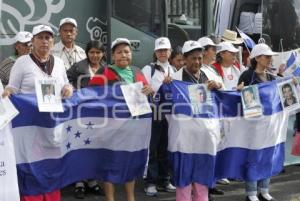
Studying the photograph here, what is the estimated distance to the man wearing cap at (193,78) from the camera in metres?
5.25

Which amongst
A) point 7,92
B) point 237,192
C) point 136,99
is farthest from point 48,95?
point 237,192

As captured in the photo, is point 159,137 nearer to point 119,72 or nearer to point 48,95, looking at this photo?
point 119,72

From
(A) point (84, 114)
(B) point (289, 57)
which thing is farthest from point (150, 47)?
(A) point (84, 114)

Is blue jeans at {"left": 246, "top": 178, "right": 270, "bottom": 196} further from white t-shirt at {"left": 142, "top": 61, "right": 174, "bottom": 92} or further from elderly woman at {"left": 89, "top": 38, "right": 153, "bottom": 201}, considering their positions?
white t-shirt at {"left": 142, "top": 61, "right": 174, "bottom": 92}

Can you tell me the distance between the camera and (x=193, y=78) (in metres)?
5.37

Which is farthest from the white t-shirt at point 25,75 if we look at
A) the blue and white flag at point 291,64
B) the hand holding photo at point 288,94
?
the blue and white flag at point 291,64

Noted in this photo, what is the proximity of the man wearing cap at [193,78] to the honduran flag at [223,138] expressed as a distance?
0.09 m

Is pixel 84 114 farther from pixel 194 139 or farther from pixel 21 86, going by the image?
pixel 194 139

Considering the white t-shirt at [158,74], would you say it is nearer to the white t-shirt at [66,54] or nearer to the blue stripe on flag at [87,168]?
the white t-shirt at [66,54]

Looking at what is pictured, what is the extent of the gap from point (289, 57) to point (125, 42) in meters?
3.14

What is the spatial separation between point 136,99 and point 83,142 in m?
0.72

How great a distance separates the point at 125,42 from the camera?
5172mm

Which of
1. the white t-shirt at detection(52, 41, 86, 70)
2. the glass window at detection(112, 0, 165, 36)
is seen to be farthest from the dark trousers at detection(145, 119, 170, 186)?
the glass window at detection(112, 0, 165, 36)

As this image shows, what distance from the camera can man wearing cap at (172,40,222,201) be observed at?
5254mm
